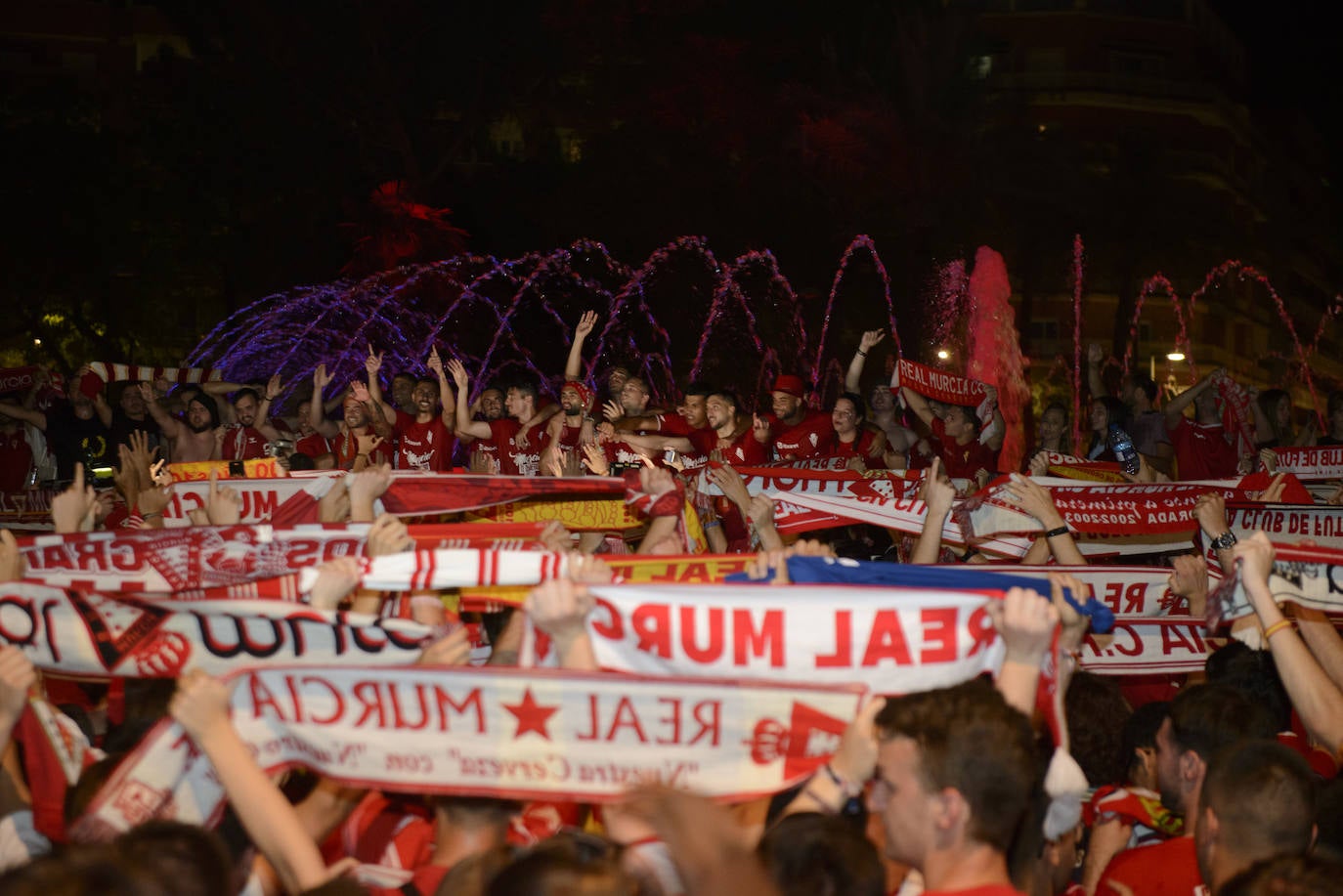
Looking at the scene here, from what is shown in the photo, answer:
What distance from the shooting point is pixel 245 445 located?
13.7 meters

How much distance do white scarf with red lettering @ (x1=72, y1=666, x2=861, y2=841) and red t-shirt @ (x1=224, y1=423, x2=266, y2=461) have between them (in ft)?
33.6

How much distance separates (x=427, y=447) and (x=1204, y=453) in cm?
641

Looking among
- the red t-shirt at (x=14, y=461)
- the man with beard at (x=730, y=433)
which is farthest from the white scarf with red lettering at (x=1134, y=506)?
the red t-shirt at (x=14, y=461)

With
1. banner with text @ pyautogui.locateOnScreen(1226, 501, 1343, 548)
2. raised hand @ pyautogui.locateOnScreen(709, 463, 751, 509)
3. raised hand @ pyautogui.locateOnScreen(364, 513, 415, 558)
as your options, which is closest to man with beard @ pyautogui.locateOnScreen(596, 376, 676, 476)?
raised hand @ pyautogui.locateOnScreen(709, 463, 751, 509)

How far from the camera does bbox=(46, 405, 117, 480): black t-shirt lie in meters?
15.0

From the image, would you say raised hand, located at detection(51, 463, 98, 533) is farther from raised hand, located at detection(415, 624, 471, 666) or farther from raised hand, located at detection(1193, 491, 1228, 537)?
raised hand, located at detection(1193, 491, 1228, 537)

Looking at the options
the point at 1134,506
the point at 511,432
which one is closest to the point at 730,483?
the point at 1134,506

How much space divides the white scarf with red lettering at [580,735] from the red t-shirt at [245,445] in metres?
10.2

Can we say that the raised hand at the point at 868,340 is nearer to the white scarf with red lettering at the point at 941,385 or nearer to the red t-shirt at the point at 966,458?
the white scarf with red lettering at the point at 941,385

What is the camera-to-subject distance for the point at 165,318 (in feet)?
135

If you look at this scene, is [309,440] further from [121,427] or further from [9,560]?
[9,560]

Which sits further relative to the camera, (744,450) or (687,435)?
(687,435)

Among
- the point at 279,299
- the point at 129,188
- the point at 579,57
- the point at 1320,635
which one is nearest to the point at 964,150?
the point at 579,57

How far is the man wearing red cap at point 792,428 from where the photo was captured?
11.1 meters
